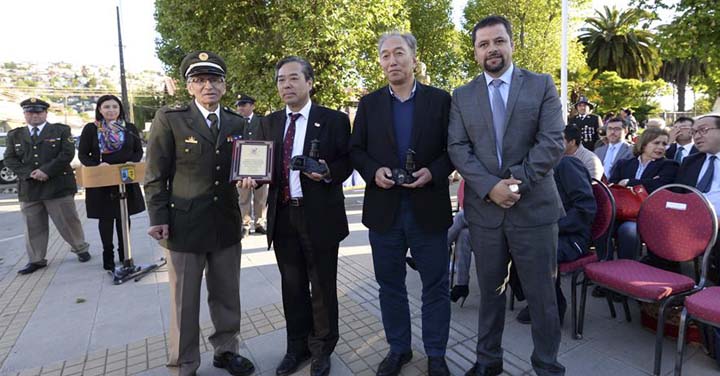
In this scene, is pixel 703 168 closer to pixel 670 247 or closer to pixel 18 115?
pixel 670 247

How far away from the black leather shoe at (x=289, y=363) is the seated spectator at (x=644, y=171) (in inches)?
124

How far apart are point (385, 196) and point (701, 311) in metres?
2.02

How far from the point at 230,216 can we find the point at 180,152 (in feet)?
1.80

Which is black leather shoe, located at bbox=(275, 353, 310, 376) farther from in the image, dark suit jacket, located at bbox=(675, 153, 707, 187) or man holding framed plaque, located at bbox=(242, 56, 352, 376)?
dark suit jacket, located at bbox=(675, 153, 707, 187)

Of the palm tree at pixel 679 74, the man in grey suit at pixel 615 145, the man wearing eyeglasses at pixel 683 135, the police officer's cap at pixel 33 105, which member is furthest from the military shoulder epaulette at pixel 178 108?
the palm tree at pixel 679 74

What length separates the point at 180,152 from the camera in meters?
2.74

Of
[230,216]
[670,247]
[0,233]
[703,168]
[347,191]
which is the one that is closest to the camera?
[230,216]

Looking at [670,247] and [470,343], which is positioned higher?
[670,247]

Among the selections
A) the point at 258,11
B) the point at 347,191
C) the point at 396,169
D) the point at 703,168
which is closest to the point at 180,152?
the point at 396,169

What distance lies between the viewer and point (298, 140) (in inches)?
112

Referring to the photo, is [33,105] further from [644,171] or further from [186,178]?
[644,171]

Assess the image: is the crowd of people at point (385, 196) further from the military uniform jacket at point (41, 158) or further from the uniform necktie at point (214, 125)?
the military uniform jacket at point (41, 158)

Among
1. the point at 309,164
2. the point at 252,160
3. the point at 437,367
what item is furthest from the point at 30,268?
the point at 437,367

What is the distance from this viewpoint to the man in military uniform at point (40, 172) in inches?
209
